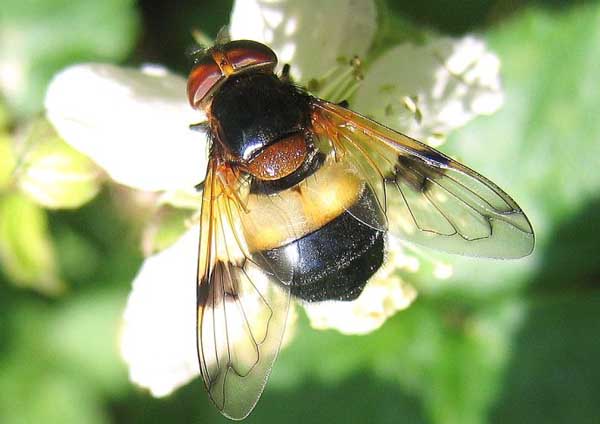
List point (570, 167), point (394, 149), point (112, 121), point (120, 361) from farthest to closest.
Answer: point (120, 361)
point (570, 167)
point (112, 121)
point (394, 149)

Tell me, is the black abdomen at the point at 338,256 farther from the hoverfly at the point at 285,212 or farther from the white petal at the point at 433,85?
the white petal at the point at 433,85

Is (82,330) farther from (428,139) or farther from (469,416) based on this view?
(428,139)

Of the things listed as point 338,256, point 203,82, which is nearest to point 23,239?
point 203,82

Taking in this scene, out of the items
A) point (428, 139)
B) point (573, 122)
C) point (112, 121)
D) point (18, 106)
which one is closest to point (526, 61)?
point (573, 122)

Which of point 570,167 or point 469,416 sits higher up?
point 570,167

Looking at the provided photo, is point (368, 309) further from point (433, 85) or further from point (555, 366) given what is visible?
point (555, 366)

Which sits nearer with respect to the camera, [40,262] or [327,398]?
[40,262]

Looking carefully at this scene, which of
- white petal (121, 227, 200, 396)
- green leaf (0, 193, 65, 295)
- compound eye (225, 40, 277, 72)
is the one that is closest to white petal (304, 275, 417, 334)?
white petal (121, 227, 200, 396)
